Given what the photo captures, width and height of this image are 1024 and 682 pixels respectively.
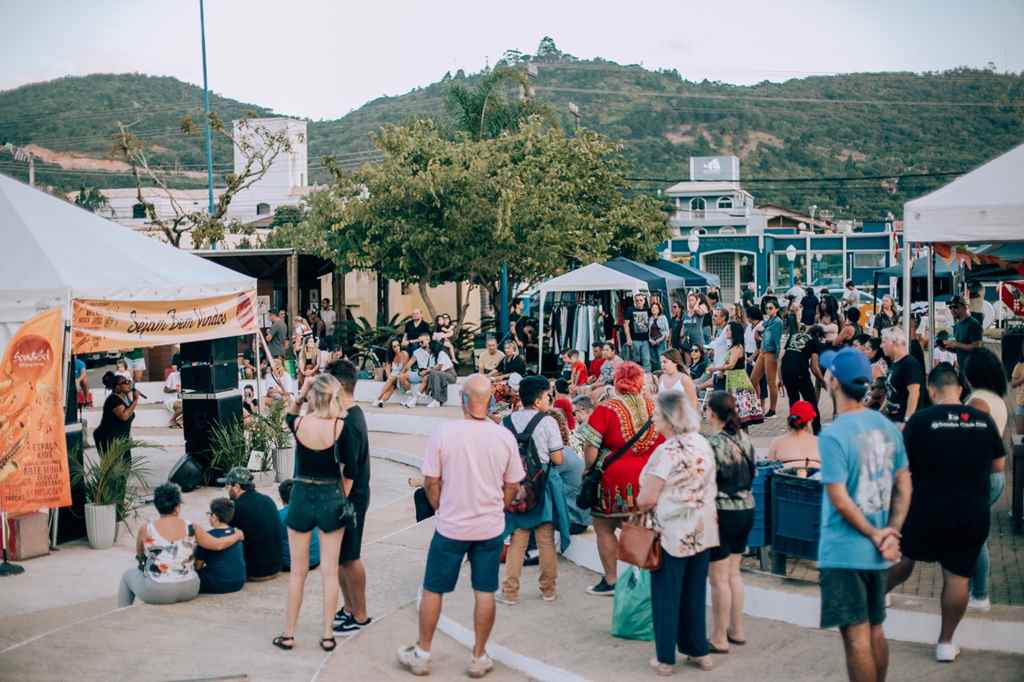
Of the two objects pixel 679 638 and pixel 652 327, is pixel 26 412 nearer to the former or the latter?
pixel 679 638

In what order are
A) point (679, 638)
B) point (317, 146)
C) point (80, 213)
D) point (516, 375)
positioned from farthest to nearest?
point (317, 146)
point (516, 375)
point (80, 213)
point (679, 638)

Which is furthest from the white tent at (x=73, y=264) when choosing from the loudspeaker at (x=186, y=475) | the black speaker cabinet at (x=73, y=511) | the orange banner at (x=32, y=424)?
the loudspeaker at (x=186, y=475)

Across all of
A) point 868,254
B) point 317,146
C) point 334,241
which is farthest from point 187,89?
point 334,241

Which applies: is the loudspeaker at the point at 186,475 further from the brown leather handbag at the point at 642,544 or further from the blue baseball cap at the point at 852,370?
the blue baseball cap at the point at 852,370

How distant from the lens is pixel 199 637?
24.6 ft

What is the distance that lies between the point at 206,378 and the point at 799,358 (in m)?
7.47

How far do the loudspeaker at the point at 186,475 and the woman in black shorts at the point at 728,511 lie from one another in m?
8.57

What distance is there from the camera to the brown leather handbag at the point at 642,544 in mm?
6145

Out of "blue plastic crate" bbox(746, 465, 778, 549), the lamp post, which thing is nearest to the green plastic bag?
"blue plastic crate" bbox(746, 465, 778, 549)

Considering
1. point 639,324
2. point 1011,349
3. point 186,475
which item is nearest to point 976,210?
point 1011,349

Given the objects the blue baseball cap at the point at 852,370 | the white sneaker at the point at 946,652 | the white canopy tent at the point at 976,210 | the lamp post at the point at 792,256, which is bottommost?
the white sneaker at the point at 946,652

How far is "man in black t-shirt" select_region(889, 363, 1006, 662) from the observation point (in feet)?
19.1

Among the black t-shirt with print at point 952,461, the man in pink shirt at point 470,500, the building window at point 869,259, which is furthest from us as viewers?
the building window at point 869,259

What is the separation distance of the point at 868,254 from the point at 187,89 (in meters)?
66.3
